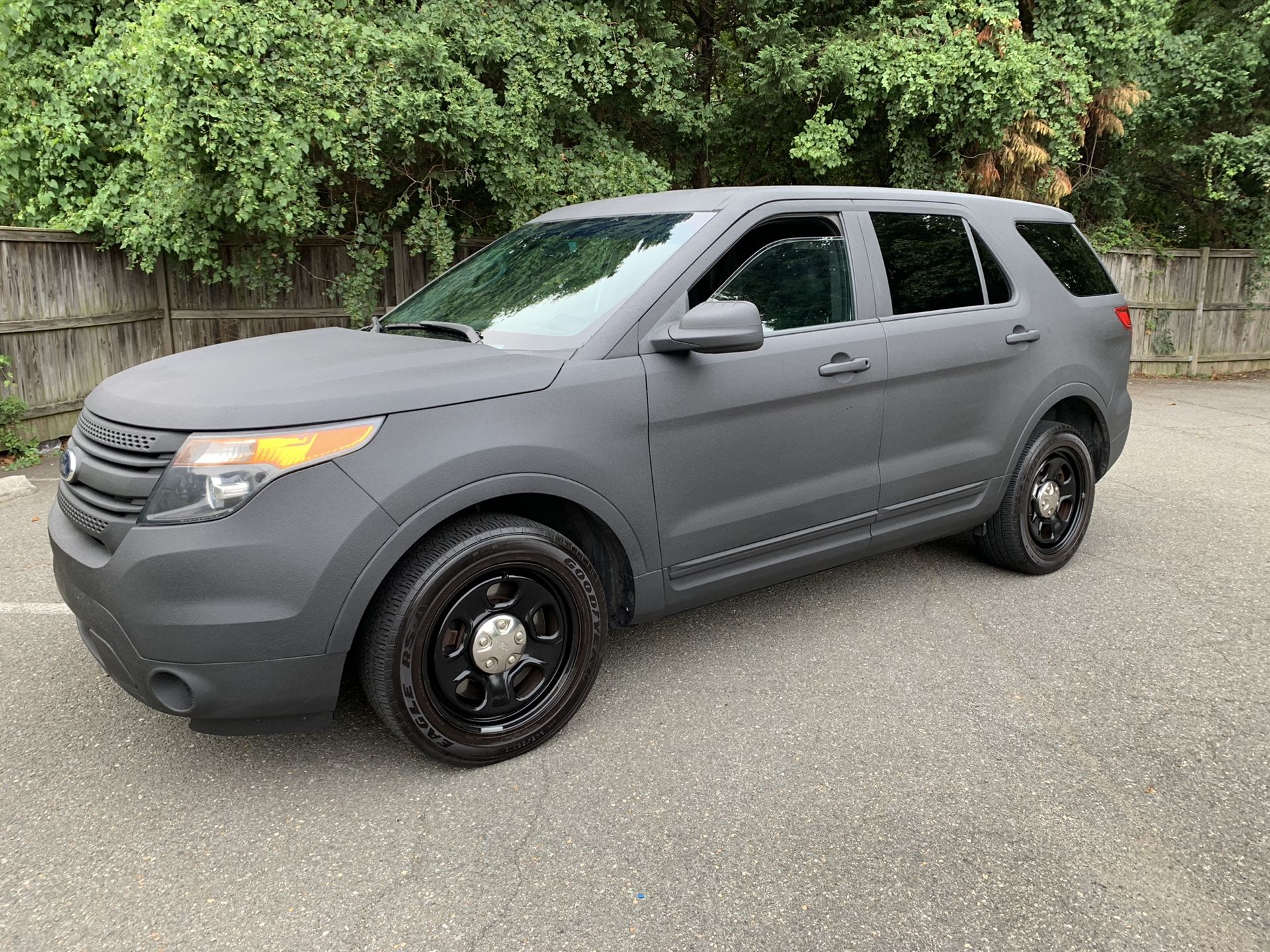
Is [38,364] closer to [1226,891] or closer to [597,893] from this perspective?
[597,893]

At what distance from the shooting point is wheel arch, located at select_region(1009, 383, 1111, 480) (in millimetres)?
4695

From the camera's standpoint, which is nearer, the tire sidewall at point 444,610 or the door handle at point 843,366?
the tire sidewall at point 444,610

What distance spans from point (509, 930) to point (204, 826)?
1061mm

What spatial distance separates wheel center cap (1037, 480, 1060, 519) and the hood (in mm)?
2828

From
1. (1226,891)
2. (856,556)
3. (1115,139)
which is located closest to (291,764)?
(856,556)

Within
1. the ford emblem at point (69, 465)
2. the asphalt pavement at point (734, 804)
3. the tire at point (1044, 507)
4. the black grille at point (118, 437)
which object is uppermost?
the black grille at point (118, 437)

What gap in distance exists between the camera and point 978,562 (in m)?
5.18

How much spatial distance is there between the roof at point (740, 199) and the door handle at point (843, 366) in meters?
0.67

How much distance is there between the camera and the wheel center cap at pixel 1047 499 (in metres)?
4.86

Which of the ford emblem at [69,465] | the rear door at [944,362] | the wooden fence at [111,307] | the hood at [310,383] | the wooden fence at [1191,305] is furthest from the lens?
the wooden fence at [1191,305]

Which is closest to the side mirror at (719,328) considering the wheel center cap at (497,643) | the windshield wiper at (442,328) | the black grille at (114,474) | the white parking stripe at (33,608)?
the windshield wiper at (442,328)

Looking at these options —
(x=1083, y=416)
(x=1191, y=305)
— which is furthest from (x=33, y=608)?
(x=1191, y=305)

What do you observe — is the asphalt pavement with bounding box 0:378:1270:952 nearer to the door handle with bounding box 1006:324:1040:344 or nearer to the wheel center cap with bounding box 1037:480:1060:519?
the wheel center cap with bounding box 1037:480:1060:519

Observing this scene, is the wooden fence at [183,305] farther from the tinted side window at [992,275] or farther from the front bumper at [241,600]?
the tinted side window at [992,275]
